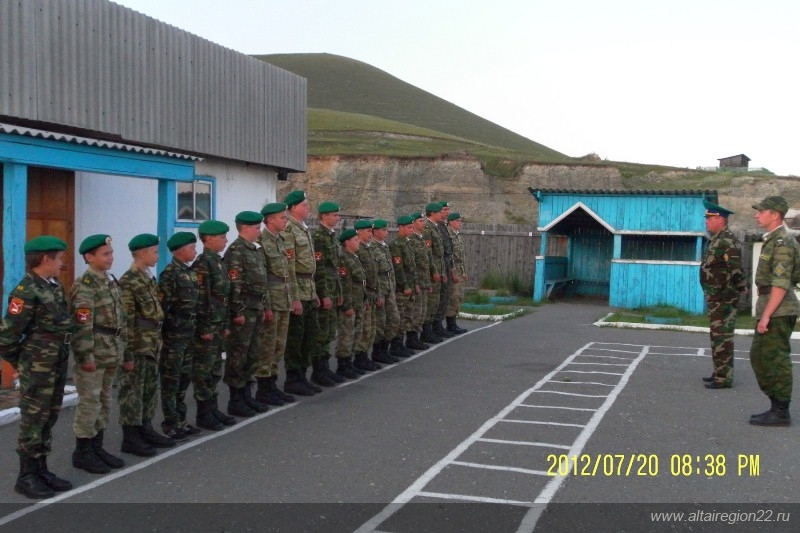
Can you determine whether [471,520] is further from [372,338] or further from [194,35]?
[194,35]

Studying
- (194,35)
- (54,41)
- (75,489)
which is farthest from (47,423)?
(194,35)

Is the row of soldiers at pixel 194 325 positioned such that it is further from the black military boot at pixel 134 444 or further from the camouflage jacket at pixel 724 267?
the camouflage jacket at pixel 724 267

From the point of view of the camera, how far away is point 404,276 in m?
11.5

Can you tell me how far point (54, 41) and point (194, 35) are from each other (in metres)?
3.27

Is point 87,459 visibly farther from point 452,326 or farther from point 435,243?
point 452,326

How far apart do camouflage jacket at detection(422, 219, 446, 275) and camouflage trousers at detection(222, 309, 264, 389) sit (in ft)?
17.0

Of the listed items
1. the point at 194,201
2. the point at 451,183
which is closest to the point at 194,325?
the point at 194,201

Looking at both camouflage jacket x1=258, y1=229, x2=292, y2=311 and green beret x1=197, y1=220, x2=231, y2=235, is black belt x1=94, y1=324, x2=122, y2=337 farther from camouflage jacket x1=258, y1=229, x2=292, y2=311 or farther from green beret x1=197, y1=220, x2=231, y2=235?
camouflage jacket x1=258, y1=229, x2=292, y2=311

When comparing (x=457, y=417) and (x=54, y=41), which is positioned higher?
(x=54, y=41)

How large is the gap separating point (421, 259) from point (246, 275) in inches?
186

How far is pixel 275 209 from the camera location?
27.7 ft

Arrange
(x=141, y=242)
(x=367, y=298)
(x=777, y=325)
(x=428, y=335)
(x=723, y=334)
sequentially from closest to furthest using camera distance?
(x=141, y=242) → (x=777, y=325) → (x=723, y=334) → (x=367, y=298) → (x=428, y=335)

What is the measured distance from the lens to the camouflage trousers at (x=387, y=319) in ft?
35.3

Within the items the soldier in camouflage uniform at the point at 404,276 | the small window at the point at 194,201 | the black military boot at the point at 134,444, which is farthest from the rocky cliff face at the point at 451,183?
the black military boot at the point at 134,444
